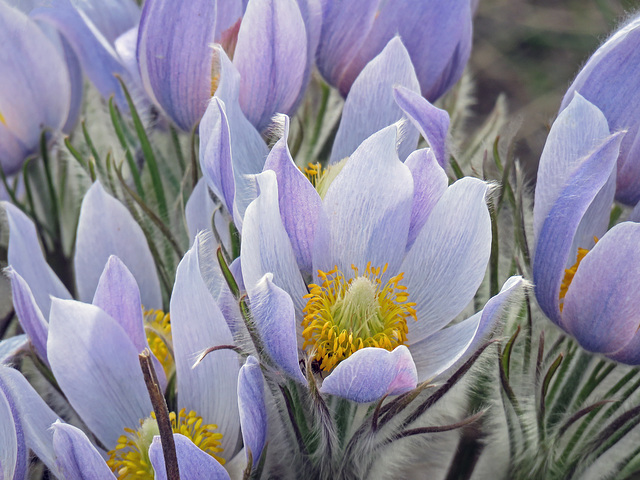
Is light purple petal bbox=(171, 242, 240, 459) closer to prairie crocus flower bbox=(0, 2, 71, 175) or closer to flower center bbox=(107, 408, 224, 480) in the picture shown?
flower center bbox=(107, 408, 224, 480)

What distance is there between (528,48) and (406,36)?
5.17 ft

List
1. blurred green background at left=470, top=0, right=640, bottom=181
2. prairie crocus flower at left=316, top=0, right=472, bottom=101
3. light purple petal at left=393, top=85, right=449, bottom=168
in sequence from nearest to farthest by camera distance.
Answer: light purple petal at left=393, top=85, right=449, bottom=168
prairie crocus flower at left=316, top=0, right=472, bottom=101
blurred green background at left=470, top=0, right=640, bottom=181

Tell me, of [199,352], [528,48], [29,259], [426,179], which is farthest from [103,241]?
[528,48]

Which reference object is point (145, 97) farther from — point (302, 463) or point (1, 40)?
point (302, 463)

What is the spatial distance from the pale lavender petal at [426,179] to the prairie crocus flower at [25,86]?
0.38 meters

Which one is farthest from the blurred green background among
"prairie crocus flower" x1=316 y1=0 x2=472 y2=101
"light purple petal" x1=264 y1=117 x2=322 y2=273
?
"light purple petal" x1=264 y1=117 x2=322 y2=273

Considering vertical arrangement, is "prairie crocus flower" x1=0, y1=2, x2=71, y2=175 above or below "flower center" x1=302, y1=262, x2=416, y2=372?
above

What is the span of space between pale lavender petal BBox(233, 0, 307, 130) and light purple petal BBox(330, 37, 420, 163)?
0.05 m

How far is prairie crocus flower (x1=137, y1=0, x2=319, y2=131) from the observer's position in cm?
65

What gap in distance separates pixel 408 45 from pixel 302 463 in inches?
15.1

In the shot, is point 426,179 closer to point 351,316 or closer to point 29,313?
point 351,316

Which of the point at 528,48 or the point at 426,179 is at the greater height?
the point at 426,179

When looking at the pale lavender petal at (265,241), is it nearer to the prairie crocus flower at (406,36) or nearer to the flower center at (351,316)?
the flower center at (351,316)

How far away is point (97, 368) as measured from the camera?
1.93 feet
